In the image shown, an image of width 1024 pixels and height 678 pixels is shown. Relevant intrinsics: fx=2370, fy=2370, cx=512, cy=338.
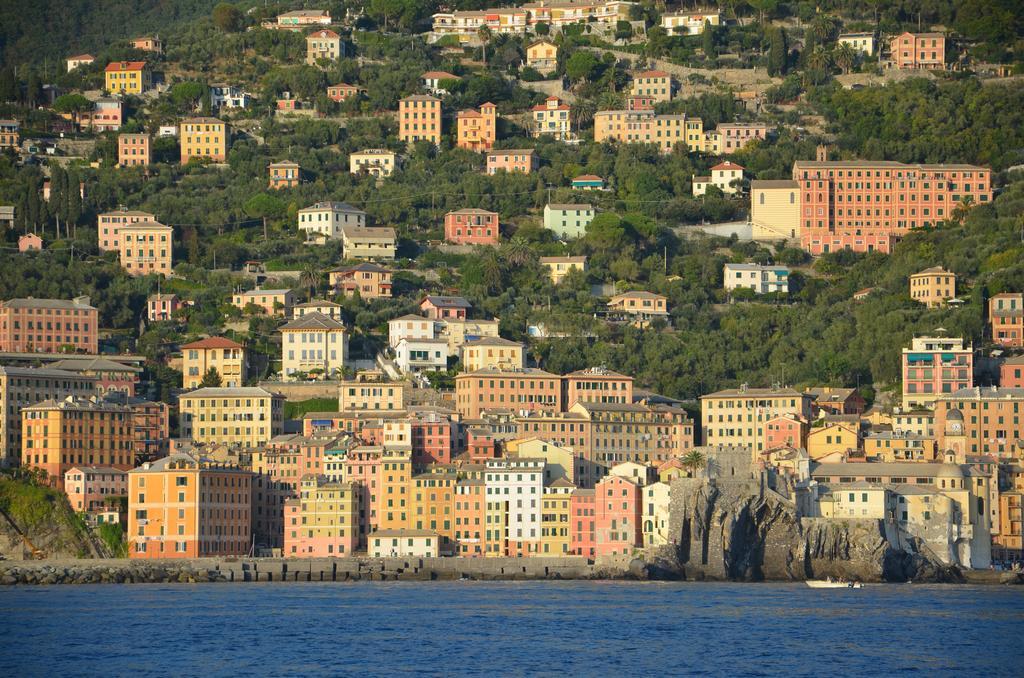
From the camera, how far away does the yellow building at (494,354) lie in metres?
111

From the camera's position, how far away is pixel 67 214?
12706 cm

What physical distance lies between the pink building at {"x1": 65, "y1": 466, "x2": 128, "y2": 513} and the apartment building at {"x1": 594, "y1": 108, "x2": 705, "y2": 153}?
49.5 meters

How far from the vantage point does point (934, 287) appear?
377ft

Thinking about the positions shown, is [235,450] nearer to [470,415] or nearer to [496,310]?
[470,415]

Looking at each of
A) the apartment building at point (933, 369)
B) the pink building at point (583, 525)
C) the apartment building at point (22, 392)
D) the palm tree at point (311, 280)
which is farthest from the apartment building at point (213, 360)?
the apartment building at point (933, 369)

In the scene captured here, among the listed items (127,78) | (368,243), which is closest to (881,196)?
(368,243)

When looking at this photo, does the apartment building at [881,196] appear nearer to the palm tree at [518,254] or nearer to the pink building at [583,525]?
the palm tree at [518,254]

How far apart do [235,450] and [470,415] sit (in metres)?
11.5

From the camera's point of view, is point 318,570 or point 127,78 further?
point 127,78

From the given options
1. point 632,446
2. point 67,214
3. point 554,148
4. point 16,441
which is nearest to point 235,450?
point 16,441

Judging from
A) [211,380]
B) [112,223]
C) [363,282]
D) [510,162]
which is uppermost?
[510,162]

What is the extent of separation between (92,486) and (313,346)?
1677cm

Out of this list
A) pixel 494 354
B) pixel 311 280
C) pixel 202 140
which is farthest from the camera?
pixel 202 140

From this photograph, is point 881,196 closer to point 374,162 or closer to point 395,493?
point 374,162
